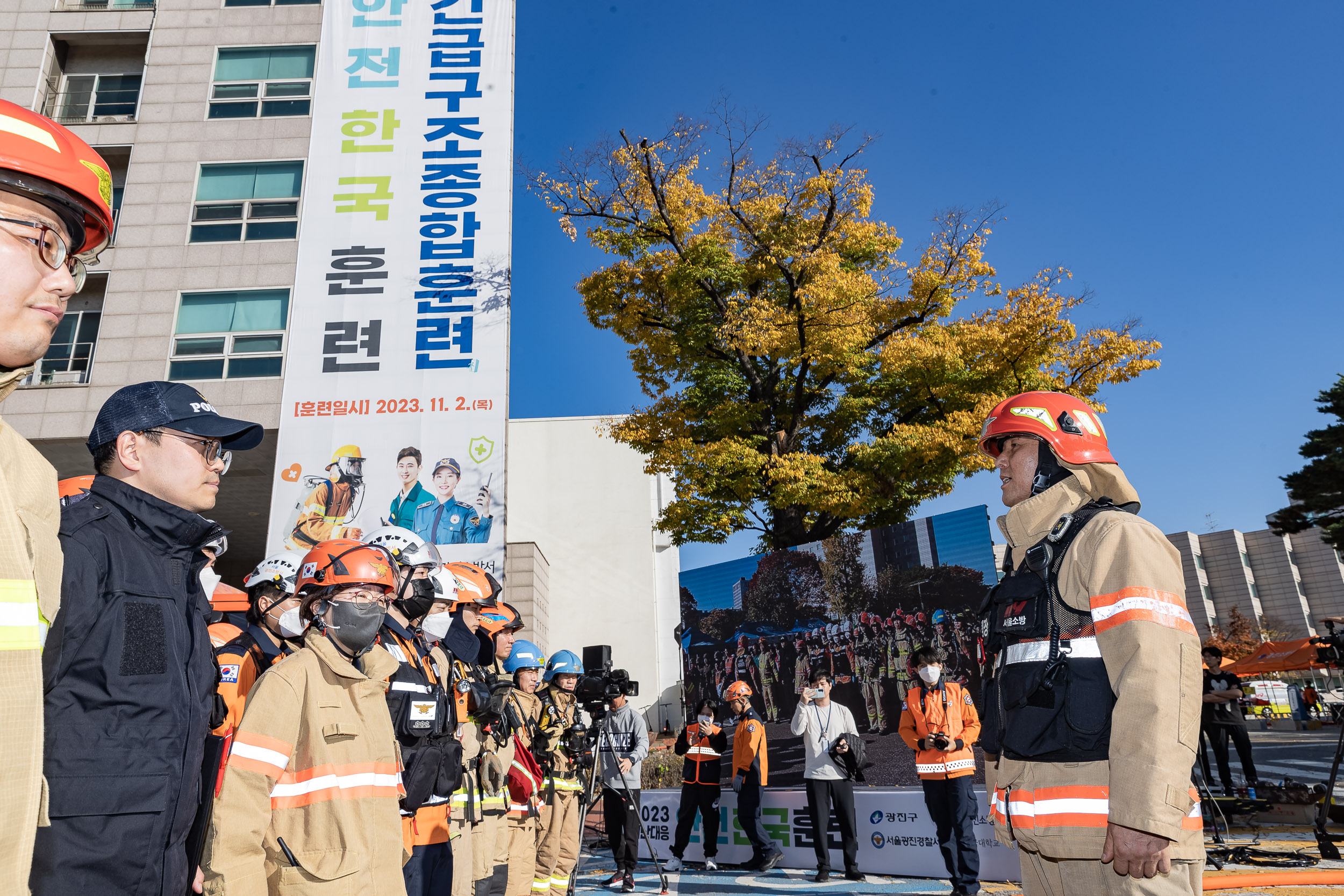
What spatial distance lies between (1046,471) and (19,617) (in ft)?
10.2

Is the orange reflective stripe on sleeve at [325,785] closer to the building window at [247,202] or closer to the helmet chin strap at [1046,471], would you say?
the helmet chin strap at [1046,471]

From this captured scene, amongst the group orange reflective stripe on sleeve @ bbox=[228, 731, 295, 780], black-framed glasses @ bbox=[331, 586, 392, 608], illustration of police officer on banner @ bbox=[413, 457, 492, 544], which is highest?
illustration of police officer on banner @ bbox=[413, 457, 492, 544]

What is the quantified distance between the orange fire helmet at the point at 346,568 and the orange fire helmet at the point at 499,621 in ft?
10.2

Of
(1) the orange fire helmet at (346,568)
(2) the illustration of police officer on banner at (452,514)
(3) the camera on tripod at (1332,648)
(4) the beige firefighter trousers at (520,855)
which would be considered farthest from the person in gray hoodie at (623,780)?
(3) the camera on tripod at (1332,648)

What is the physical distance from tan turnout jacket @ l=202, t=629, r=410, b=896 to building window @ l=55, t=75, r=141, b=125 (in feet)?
75.2

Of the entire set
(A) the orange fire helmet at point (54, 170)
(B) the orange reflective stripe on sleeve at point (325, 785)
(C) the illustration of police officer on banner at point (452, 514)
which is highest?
(C) the illustration of police officer on banner at point (452, 514)

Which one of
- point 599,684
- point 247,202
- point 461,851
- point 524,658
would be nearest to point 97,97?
point 247,202

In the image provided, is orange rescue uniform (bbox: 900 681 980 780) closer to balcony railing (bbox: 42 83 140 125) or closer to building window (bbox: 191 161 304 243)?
building window (bbox: 191 161 304 243)

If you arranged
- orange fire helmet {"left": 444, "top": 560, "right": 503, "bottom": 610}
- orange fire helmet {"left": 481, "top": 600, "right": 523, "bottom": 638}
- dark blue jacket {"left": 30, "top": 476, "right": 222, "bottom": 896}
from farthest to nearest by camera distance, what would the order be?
orange fire helmet {"left": 481, "top": 600, "right": 523, "bottom": 638}
orange fire helmet {"left": 444, "top": 560, "right": 503, "bottom": 610}
dark blue jacket {"left": 30, "top": 476, "right": 222, "bottom": 896}

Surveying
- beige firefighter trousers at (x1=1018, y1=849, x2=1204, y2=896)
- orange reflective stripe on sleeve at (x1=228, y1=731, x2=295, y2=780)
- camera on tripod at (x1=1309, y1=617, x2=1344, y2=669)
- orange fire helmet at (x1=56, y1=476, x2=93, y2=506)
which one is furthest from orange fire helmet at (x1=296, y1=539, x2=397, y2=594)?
camera on tripod at (x1=1309, y1=617, x2=1344, y2=669)

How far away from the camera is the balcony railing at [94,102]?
20.6 meters

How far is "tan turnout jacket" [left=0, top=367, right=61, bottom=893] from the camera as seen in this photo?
3.69ft

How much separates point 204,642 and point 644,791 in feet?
34.6

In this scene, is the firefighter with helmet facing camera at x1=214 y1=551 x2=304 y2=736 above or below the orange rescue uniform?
above
